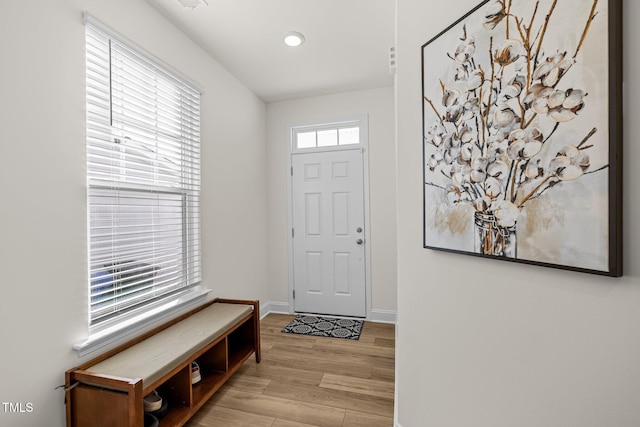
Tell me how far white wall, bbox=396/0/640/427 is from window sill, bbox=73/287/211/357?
61.9 inches

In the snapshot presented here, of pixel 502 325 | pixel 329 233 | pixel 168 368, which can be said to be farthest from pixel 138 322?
pixel 329 233

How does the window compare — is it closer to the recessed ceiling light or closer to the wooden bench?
the recessed ceiling light

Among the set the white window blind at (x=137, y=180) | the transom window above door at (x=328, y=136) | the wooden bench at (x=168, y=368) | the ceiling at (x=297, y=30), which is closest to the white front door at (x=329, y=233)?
the transom window above door at (x=328, y=136)

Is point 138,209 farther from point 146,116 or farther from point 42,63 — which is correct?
point 42,63

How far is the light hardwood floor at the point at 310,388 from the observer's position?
5.94 feet

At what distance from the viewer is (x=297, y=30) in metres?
2.31

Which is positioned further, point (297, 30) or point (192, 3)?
point (297, 30)

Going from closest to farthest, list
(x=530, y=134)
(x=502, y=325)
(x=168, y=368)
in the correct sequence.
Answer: (x=530, y=134) < (x=502, y=325) < (x=168, y=368)

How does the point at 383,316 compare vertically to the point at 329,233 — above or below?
below

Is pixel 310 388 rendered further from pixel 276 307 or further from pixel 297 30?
pixel 297 30

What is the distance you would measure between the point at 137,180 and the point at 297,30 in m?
1.62

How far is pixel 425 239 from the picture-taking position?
1.32 metres

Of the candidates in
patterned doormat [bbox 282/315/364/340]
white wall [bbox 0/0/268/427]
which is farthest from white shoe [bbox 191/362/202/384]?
patterned doormat [bbox 282/315/364/340]

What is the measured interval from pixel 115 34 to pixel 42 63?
487 mm
